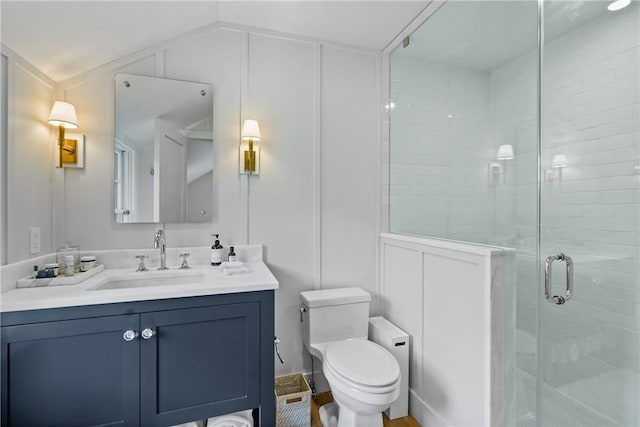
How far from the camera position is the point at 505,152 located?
1505 mm

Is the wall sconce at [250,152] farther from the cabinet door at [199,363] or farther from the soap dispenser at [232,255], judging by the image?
the cabinet door at [199,363]

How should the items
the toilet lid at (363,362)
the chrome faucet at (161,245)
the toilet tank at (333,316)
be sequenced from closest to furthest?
1. the toilet lid at (363,362)
2. the chrome faucet at (161,245)
3. the toilet tank at (333,316)

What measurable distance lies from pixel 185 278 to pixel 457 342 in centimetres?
144

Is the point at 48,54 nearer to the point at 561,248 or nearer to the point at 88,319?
the point at 88,319

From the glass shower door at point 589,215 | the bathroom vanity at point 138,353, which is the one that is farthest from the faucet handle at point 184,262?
the glass shower door at point 589,215

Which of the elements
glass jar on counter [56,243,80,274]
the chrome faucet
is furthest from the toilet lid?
glass jar on counter [56,243,80,274]

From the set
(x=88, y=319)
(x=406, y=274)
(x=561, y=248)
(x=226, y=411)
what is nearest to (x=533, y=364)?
(x=561, y=248)

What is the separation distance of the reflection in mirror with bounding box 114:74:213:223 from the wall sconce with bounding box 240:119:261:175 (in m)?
0.19

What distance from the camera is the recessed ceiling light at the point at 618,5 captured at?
4.19 ft

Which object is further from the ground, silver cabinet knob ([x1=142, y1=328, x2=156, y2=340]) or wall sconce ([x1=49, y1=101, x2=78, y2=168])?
wall sconce ([x1=49, y1=101, x2=78, y2=168])

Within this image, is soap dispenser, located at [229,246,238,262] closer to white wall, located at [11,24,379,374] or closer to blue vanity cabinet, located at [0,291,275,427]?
white wall, located at [11,24,379,374]

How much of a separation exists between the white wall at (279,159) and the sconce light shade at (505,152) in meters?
0.86

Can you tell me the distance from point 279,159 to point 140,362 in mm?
1311

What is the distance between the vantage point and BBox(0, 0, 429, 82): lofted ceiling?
1.36m
